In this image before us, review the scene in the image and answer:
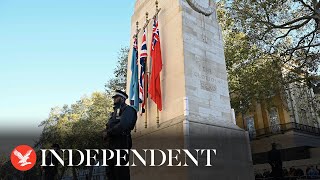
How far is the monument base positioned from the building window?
2188 cm

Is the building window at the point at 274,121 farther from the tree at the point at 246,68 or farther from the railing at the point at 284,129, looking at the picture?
the tree at the point at 246,68

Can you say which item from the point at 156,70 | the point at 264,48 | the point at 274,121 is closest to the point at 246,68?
the point at 264,48

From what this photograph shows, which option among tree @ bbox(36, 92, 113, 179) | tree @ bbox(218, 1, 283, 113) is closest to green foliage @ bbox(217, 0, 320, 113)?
tree @ bbox(218, 1, 283, 113)

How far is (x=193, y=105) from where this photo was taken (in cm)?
790

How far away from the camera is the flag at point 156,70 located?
8867mm

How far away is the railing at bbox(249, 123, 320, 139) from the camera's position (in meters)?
27.5

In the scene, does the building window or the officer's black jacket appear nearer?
the officer's black jacket

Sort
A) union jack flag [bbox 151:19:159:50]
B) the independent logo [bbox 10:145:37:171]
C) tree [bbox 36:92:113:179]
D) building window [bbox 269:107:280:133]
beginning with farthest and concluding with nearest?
building window [bbox 269:107:280:133], tree [bbox 36:92:113:179], the independent logo [bbox 10:145:37:171], union jack flag [bbox 151:19:159:50]

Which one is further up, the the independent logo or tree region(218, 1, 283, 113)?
tree region(218, 1, 283, 113)

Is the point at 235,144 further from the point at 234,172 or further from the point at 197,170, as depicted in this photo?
the point at 197,170

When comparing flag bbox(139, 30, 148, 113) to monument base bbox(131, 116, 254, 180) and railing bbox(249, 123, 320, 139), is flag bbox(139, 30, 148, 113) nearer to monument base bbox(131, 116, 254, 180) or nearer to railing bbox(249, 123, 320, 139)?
monument base bbox(131, 116, 254, 180)

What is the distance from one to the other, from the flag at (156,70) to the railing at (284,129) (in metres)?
22.1

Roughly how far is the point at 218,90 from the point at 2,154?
24353 mm

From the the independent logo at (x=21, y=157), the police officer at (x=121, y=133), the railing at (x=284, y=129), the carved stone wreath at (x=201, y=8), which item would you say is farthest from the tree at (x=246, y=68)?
the police officer at (x=121, y=133)
